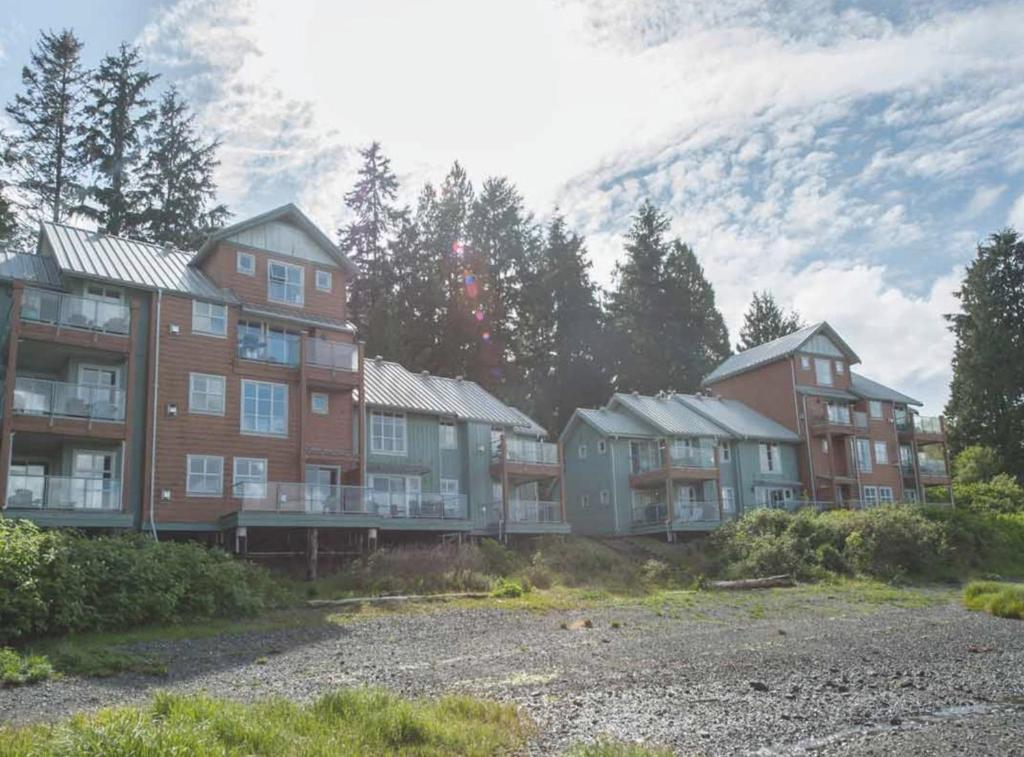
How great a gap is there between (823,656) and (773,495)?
117 ft

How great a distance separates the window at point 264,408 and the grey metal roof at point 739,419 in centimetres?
2638

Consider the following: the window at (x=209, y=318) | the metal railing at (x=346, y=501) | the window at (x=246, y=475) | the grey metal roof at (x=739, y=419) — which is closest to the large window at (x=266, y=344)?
the window at (x=209, y=318)

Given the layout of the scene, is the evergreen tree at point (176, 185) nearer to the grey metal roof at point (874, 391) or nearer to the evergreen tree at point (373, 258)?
the evergreen tree at point (373, 258)

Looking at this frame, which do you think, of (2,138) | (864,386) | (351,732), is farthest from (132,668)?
(864,386)

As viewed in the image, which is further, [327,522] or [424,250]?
[424,250]

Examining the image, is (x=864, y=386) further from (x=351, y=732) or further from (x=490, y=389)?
(x=351, y=732)

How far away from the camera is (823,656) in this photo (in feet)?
57.4

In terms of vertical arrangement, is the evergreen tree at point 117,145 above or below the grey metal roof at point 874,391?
above

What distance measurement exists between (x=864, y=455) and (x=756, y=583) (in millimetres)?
25411

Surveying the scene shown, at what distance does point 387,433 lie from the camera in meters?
37.1

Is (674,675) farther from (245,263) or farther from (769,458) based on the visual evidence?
(769,458)

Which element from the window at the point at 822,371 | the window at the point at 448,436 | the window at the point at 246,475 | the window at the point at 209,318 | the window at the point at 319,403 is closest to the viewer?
the window at the point at 246,475

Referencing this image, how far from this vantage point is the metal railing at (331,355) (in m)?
33.6

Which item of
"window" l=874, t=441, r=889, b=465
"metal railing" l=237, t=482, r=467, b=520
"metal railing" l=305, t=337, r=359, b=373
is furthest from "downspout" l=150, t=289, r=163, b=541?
"window" l=874, t=441, r=889, b=465
